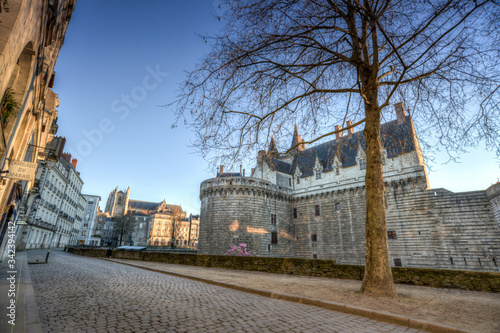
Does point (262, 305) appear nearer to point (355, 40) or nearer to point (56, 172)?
point (355, 40)

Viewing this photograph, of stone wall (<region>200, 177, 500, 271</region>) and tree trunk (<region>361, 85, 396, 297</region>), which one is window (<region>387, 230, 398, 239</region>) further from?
tree trunk (<region>361, 85, 396, 297</region>)

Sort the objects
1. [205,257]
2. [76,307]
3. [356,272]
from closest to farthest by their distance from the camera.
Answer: [76,307]
[356,272]
[205,257]

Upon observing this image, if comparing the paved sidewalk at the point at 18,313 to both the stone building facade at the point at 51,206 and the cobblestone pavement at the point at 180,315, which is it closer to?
the cobblestone pavement at the point at 180,315

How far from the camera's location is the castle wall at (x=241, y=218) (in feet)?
87.3

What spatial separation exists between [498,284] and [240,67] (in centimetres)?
1147

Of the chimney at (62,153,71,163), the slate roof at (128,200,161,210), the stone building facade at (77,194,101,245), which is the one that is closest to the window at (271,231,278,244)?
the chimney at (62,153,71,163)

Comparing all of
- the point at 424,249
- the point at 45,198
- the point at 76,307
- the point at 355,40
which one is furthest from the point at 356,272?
the point at 45,198

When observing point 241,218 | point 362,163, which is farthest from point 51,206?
point 362,163

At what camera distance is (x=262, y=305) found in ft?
18.2

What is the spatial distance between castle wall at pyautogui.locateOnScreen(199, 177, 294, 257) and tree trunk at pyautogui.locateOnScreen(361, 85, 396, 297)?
20.3m

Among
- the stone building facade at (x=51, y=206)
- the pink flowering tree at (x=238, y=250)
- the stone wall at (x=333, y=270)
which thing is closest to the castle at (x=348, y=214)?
the pink flowering tree at (x=238, y=250)

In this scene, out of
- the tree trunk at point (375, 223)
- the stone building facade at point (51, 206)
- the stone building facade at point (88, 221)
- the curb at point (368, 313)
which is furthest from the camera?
the stone building facade at point (88, 221)

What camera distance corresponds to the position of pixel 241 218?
1075 inches

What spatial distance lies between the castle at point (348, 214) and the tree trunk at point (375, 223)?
380 inches
